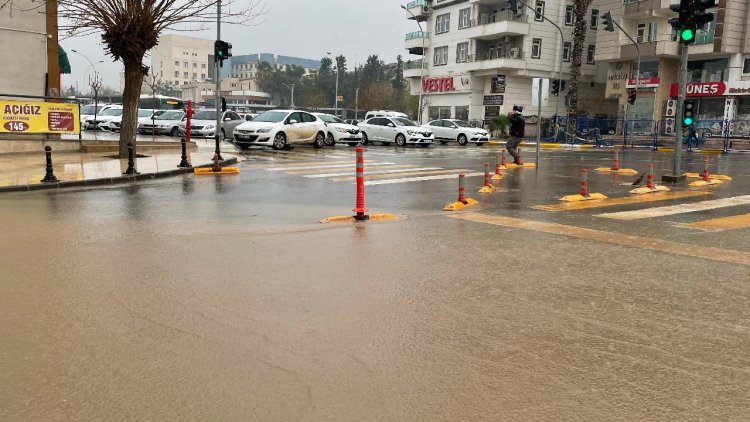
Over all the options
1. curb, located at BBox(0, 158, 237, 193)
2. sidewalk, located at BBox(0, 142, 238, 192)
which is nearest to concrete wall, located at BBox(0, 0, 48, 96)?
sidewalk, located at BBox(0, 142, 238, 192)

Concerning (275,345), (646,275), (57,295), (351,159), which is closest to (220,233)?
(57,295)

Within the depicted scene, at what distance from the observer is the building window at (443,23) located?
6128 centimetres

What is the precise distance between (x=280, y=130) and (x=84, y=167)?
9846 mm

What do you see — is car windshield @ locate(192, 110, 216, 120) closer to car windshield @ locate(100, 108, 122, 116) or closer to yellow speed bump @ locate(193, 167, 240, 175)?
car windshield @ locate(100, 108, 122, 116)

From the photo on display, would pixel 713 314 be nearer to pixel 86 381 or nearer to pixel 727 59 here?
pixel 86 381

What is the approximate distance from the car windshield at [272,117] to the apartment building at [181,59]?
14066 cm

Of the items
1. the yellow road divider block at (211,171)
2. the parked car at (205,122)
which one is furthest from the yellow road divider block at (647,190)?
the parked car at (205,122)

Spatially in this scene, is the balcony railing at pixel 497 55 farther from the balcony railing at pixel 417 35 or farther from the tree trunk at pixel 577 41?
the tree trunk at pixel 577 41

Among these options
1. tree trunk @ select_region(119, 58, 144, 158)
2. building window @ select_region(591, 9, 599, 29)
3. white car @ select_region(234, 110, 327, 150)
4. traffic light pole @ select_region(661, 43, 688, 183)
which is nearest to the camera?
traffic light pole @ select_region(661, 43, 688, 183)

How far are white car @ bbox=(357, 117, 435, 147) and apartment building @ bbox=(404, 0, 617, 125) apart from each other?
21621 millimetres

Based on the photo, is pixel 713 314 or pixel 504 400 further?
pixel 713 314

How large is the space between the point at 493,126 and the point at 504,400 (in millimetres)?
46912

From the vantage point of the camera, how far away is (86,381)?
12.4 feet

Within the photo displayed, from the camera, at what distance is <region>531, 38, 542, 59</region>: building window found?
53969mm
